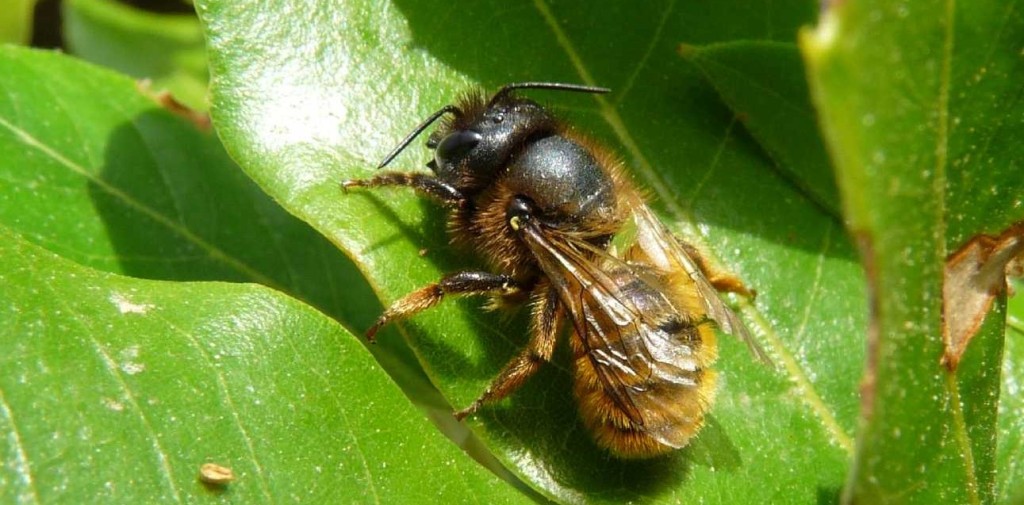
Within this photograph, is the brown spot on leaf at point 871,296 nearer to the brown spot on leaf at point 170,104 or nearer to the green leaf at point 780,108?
the green leaf at point 780,108

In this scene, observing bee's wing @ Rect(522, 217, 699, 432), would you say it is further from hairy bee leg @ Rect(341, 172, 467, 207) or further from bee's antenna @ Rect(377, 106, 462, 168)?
bee's antenna @ Rect(377, 106, 462, 168)

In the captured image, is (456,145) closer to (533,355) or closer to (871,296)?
(533,355)

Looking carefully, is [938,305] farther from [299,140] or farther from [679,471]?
[299,140]

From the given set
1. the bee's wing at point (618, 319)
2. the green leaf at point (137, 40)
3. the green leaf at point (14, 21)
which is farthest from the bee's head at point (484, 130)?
the green leaf at point (14, 21)

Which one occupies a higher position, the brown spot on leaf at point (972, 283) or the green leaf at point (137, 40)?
the brown spot on leaf at point (972, 283)

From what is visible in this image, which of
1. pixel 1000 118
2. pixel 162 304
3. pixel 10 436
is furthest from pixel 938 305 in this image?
pixel 10 436

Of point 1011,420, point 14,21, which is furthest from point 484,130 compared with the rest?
point 14,21

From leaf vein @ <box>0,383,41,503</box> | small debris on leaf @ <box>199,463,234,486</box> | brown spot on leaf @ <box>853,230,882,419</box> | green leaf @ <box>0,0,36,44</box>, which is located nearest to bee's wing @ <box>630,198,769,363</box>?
brown spot on leaf @ <box>853,230,882,419</box>
